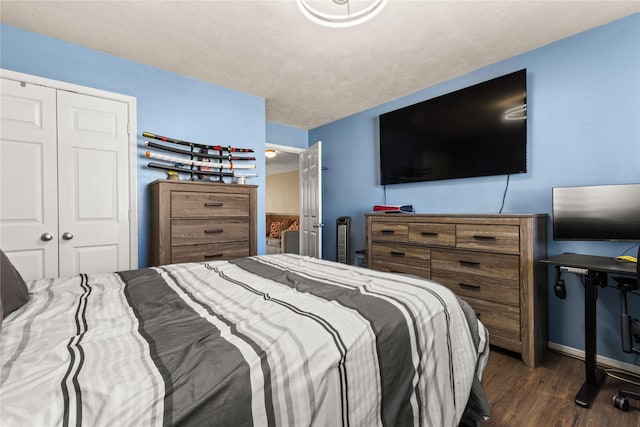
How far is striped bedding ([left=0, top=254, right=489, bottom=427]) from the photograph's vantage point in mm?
542

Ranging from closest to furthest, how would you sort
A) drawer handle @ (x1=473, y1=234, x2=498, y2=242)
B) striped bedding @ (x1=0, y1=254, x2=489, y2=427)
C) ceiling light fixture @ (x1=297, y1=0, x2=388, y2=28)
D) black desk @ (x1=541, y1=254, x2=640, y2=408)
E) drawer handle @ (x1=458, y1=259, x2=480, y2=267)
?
striped bedding @ (x1=0, y1=254, x2=489, y2=427) → ceiling light fixture @ (x1=297, y1=0, x2=388, y2=28) → black desk @ (x1=541, y1=254, x2=640, y2=408) → drawer handle @ (x1=473, y1=234, x2=498, y2=242) → drawer handle @ (x1=458, y1=259, x2=480, y2=267)

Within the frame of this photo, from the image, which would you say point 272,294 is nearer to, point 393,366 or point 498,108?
point 393,366

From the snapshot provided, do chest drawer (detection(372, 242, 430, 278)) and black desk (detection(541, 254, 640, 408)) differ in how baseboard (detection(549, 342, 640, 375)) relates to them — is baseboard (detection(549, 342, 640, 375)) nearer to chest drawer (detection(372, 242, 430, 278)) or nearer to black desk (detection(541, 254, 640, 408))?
black desk (detection(541, 254, 640, 408))

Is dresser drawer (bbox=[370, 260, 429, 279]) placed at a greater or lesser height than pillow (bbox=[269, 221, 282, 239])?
lesser

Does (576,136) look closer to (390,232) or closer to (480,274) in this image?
(480,274)

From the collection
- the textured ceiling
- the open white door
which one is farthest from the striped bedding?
the open white door

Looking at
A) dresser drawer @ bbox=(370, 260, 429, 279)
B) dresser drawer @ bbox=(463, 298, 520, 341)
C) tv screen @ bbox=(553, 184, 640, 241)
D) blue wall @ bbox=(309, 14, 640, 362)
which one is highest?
blue wall @ bbox=(309, 14, 640, 362)

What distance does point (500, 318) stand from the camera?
2.17 metres

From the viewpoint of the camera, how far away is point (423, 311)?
102 cm

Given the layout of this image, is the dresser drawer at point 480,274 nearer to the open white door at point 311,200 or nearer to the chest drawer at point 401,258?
the chest drawer at point 401,258

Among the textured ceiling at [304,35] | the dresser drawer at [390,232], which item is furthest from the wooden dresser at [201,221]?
the dresser drawer at [390,232]

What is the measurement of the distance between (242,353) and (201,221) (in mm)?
2084

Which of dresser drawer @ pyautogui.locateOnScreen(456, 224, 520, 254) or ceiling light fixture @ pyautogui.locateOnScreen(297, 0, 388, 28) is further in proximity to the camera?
dresser drawer @ pyautogui.locateOnScreen(456, 224, 520, 254)

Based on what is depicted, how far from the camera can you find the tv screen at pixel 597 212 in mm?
1821
